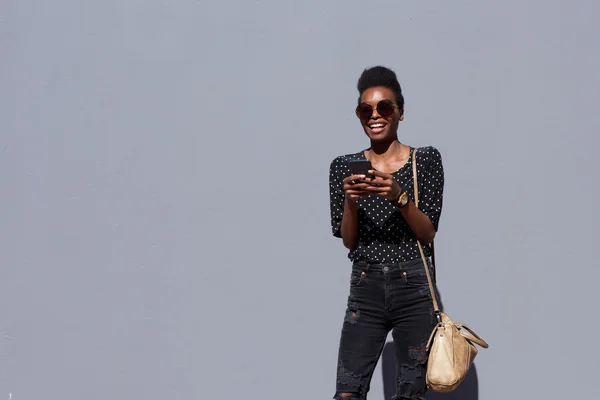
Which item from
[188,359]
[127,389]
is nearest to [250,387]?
[188,359]

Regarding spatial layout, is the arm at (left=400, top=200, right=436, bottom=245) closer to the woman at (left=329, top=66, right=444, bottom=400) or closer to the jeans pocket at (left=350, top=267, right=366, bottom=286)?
the woman at (left=329, top=66, right=444, bottom=400)

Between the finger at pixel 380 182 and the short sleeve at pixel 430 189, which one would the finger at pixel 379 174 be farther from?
the short sleeve at pixel 430 189

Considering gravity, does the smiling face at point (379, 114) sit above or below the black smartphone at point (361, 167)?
above

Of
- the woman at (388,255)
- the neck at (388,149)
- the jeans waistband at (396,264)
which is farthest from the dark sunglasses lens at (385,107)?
the jeans waistband at (396,264)

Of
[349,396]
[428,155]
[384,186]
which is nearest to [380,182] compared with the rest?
[384,186]

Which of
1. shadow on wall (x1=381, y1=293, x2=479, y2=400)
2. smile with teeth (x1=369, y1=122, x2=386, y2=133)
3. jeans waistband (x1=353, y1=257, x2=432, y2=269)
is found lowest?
shadow on wall (x1=381, y1=293, x2=479, y2=400)

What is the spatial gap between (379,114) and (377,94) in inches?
3.3

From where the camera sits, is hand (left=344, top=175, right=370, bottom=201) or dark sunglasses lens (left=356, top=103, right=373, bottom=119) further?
dark sunglasses lens (left=356, top=103, right=373, bottom=119)

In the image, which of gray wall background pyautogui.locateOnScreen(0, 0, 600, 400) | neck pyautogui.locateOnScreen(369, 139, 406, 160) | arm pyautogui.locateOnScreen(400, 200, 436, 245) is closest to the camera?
arm pyautogui.locateOnScreen(400, 200, 436, 245)

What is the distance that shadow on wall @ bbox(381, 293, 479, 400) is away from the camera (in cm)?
415

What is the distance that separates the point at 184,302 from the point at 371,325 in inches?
56.0

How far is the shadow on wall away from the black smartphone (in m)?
1.44

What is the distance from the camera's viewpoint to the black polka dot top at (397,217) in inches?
125

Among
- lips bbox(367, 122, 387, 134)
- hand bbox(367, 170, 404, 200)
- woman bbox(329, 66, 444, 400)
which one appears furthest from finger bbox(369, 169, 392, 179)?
lips bbox(367, 122, 387, 134)
